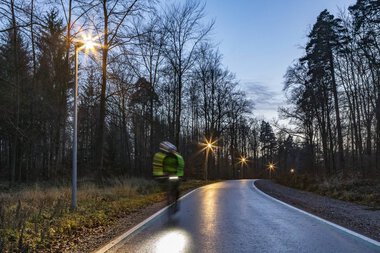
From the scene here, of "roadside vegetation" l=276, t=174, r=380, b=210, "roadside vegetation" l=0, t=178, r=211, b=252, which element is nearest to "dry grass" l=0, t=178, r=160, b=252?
"roadside vegetation" l=0, t=178, r=211, b=252

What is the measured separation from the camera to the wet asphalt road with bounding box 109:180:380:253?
7.51 m

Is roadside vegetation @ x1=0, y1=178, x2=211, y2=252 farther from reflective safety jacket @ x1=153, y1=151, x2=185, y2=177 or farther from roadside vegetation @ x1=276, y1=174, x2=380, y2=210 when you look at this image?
roadside vegetation @ x1=276, y1=174, x2=380, y2=210

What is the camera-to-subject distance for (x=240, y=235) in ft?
28.6

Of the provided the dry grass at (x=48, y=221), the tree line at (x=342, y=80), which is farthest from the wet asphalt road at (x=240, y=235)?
the tree line at (x=342, y=80)

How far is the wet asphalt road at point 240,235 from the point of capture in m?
7.51

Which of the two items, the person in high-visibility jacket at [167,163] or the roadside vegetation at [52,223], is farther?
the person in high-visibility jacket at [167,163]

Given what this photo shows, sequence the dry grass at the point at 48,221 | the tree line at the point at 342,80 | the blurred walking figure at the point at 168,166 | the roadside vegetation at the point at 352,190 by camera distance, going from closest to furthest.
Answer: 1. the dry grass at the point at 48,221
2. the blurred walking figure at the point at 168,166
3. the roadside vegetation at the point at 352,190
4. the tree line at the point at 342,80

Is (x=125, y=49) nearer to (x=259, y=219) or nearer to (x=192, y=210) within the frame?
(x=192, y=210)

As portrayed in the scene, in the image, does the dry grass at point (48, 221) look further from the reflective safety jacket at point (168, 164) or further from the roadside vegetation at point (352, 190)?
the roadside vegetation at point (352, 190)

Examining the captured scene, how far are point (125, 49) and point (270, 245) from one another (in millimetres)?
16958

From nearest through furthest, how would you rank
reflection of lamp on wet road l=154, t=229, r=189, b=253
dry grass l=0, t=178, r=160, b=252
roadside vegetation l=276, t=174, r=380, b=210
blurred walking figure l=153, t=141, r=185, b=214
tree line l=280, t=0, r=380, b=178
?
reflection of lamp on wet road l=154, t=229, r=189, b=253 → dry grass l=0, t=178, r=160, b=252 → blurred walking figure l=153, t=141, r=185, b=214 → roadside vegetation l=276, t=174, r=380, b=210 → tree line l=280, t=0, r=380, b=178

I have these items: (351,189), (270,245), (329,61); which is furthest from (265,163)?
(270,245)

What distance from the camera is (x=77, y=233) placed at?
30.8ft

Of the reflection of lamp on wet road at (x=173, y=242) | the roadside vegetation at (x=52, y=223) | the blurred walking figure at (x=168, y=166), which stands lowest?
the reflection of lamp on wet road at (x=173, y=242)
